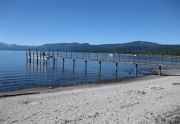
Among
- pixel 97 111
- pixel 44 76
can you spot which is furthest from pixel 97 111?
pixel 44 76

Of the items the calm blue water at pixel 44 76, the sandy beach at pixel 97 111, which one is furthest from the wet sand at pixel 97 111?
the calm blue water at pixel 44 76

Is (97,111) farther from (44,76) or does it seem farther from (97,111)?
(44,76)

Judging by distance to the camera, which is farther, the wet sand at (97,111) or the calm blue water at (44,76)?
the calm blue water at (44,76)

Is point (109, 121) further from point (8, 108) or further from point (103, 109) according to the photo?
point (8, 108)

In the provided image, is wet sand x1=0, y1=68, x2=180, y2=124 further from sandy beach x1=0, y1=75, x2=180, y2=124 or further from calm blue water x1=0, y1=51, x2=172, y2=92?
calm blue water x1=0, y1=51, x2=172, y2=92

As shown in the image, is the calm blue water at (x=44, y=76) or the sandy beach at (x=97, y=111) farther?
the calm blue water at (x=44, y=76)

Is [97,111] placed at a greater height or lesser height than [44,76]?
greater

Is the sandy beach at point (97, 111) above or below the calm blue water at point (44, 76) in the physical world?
above

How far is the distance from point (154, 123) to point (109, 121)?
1.88 m

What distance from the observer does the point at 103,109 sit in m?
10.9

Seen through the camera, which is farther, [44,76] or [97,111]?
[44,76]

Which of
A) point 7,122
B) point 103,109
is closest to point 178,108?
point 103,109

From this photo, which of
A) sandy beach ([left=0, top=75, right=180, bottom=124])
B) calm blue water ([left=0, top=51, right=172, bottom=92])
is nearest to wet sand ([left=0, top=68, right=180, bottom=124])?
sandy beach ([left=0, top=75, right=180, bottom=124])

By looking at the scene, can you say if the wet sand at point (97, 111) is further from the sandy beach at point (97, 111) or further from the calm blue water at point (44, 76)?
the calm blue water at point (44, 76)
